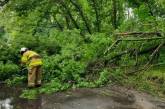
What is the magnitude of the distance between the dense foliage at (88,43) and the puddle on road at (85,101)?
0.60m

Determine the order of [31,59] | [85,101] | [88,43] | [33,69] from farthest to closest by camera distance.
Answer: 1. [88,43]
2. [31,59]
3. [33,69]
4. [85,101]

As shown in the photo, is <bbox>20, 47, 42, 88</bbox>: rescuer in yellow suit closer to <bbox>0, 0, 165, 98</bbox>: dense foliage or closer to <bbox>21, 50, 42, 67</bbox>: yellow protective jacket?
<bbox>21, 50, 42, 67</bbox>: yellow protective jacket

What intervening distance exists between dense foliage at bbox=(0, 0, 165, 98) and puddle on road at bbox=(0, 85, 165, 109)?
1.96 feet

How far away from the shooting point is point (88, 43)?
15.0 metres

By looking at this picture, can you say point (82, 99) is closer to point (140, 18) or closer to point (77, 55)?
point (77, 55)

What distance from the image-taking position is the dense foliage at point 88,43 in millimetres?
11883

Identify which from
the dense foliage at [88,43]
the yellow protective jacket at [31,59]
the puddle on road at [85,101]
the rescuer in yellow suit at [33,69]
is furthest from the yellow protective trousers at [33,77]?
the puddle on road at [85,101]

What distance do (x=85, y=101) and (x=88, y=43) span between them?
5008 millimetres

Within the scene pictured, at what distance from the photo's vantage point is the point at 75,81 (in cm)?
1273

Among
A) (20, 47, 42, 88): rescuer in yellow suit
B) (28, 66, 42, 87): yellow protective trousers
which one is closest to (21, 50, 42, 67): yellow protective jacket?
(20, 47, 42, 88): rescuer in yellow suit

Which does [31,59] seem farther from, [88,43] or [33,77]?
[88,43]

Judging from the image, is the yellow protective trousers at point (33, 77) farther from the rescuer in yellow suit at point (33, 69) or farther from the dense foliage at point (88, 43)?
the dense foliage at point (88, 43)

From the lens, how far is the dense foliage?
39.0 feet

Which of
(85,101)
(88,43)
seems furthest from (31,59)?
(85,101)
